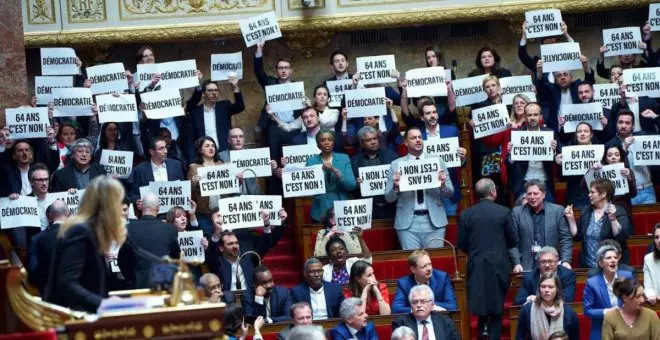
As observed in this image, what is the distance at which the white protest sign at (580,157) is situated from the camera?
15695mm

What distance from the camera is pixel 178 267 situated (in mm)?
7988

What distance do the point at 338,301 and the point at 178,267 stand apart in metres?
6.07

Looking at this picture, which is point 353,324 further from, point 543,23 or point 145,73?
point 543,23

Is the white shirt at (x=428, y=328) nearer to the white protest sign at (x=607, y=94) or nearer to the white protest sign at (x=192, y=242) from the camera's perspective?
the white protest sign at (x=192, y=242)

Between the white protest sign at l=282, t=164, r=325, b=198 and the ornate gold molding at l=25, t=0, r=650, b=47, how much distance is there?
3.74 meters

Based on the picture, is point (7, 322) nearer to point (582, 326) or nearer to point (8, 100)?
point (582, 326)

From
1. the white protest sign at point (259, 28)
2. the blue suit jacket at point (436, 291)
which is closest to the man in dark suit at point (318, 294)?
the blue suit jacket at point (436, 291)

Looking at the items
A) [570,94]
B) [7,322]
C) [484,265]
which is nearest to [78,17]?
[570,94]

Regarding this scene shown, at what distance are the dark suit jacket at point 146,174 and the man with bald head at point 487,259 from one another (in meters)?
2.70

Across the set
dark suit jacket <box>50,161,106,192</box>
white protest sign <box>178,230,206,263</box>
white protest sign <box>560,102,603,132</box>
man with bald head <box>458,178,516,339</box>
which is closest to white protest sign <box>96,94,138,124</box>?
dark suit jacket <box>50,161,106,192</box>

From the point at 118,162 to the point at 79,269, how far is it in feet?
25.8

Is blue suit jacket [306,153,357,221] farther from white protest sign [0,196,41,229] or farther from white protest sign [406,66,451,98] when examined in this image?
white protest sign [0,196,41,229]

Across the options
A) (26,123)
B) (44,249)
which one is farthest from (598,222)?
(26,123)

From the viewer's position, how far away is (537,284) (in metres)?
14.0
